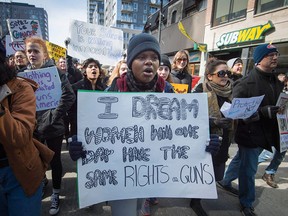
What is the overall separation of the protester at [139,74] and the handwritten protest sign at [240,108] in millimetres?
641

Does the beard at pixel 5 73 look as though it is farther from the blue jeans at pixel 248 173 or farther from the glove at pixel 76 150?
the blue jeans at pixel 248 173

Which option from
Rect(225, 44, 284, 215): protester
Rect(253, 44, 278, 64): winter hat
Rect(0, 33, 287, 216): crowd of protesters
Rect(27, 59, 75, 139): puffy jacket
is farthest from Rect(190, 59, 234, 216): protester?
Rect(27, 59, 75, 139): puffy jacket

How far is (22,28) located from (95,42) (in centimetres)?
137

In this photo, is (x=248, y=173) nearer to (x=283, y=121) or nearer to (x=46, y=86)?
(x=283, y=121)

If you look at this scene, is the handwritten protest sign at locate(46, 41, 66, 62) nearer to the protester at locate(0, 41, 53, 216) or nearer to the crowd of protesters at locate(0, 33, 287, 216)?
the crowd of protesters at locate(0, 33, 287, 216)

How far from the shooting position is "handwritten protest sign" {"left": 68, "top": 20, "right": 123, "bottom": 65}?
404cm

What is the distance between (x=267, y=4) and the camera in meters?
9.54

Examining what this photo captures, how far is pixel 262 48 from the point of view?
237 centimetres

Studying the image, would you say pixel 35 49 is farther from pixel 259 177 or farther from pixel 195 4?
pixel 195 4

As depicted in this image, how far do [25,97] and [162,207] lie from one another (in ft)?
7.04

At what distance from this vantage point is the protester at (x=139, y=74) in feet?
4.88

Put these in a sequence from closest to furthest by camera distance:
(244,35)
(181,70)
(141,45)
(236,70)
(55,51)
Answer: (141,45)
(181,70)
(236,70)
(55,51)
(244,35)

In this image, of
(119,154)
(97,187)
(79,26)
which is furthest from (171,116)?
(79,26)

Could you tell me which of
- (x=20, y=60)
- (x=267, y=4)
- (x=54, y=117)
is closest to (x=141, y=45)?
(x=54, y=117)
